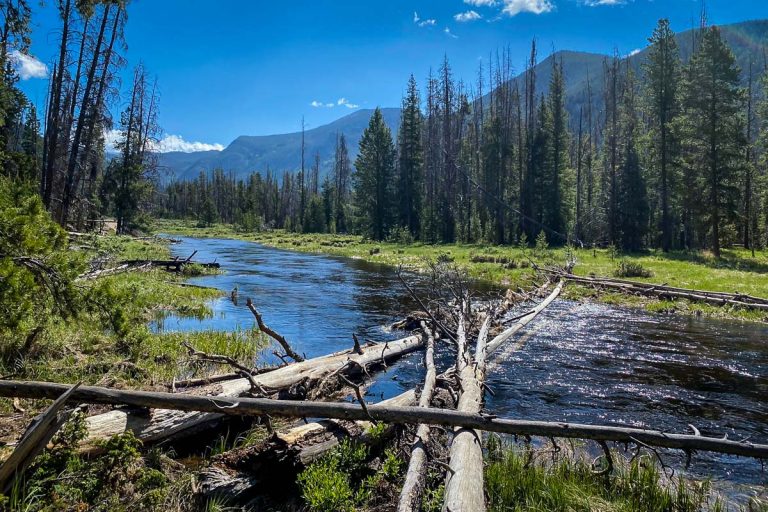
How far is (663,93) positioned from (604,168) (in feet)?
52.9

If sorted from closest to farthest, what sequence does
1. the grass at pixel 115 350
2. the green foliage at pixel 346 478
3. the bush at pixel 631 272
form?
the green foliage at pixel 346 478 < the grass at pixel 115 350 < the bush at pixel 631 272

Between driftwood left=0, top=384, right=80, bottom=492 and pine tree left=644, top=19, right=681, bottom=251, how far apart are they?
148 feet

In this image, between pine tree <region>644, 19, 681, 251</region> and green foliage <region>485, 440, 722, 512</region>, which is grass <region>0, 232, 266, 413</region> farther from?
pine tree <region>644, 19, 681, 251</region>

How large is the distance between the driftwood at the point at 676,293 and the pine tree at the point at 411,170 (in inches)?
1431

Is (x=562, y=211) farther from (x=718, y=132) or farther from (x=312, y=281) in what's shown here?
(x=312, y=281)

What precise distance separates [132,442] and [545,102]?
5826 centimetres

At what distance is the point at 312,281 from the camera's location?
24469 mm

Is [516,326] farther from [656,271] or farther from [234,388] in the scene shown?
[656,271]

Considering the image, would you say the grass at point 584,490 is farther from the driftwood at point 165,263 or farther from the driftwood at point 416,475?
the driftwood at point 165,263

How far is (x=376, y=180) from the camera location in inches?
2464

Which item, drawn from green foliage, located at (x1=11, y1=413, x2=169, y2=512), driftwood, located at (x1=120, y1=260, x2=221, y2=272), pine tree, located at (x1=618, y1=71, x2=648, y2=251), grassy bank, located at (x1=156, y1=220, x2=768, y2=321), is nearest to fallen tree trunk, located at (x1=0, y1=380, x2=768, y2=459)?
green foliage, located at (x1=11, y1=413, x2=169, y2=512)

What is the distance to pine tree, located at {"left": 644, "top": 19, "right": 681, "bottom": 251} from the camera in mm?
40562

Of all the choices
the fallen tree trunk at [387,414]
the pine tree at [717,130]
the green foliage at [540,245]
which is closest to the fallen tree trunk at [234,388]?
the fallen tree trunk at [387,414]

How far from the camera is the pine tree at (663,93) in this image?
40562 millimetres
